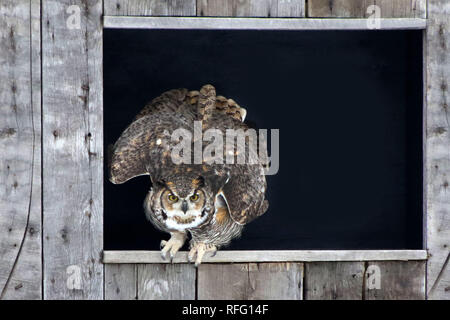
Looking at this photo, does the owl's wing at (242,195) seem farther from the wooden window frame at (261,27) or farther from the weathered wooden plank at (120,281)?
the weathered wooden plank at (120,281)

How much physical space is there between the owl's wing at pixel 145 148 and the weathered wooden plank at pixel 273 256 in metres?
0.34

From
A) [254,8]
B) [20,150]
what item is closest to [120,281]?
[20,150]

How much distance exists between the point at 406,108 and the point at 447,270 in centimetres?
101

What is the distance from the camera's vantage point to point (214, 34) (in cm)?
356

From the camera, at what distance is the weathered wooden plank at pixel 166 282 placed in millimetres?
2869

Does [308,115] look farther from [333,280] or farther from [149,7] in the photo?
[149,7]

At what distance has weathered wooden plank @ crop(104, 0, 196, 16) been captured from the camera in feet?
9.10

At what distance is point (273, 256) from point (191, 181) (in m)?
0.48

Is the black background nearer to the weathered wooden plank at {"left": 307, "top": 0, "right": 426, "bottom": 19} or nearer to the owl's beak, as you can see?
the weathered wooden plank at {"left": 307, "top": 0, "right": 426, "bottom": 19}

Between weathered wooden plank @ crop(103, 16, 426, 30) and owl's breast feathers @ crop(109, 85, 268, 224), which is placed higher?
weathered wooden plank @ crop(103, 16, 426, 30)

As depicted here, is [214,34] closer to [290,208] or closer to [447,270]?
→ [290,208]

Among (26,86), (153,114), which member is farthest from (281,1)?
(26,86)

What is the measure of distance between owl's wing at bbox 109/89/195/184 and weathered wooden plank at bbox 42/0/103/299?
0.16 metres

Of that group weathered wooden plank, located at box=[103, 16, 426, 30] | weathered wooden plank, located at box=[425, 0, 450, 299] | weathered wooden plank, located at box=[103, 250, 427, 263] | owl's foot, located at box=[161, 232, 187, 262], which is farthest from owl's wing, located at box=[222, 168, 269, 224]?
weathered wooden plank, located at box=[425, 0, 450, 299]
